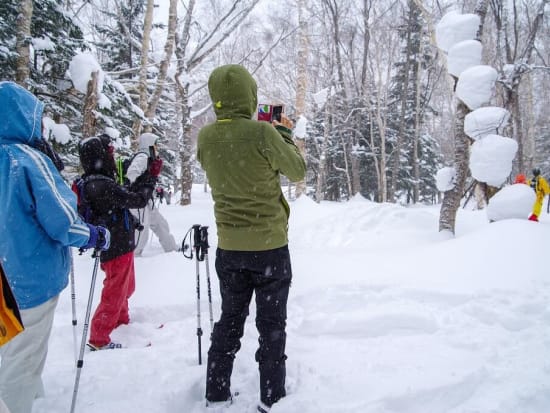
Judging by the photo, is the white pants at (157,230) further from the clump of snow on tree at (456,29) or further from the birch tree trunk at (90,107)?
the clump of snow on tree at (456,29)

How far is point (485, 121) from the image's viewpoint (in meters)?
5.95

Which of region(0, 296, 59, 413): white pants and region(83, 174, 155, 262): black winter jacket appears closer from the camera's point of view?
region(0, 296, 59, 413): white pants

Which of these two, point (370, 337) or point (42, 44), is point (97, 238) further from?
point (42, 44)

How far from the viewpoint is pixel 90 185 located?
11.0ft

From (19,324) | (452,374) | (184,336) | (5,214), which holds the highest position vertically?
(5,214)

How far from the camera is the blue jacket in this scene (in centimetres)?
198

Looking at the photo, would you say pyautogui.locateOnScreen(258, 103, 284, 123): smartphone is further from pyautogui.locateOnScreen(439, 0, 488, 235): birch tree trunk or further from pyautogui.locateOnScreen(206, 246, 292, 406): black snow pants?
pyautogui.locateOnScreen(439, 0, 488, 235): birch tree trunk

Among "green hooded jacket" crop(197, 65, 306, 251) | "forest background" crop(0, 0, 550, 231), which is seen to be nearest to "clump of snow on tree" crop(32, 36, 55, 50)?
"forest background" crop(0, 0, 550, 231)

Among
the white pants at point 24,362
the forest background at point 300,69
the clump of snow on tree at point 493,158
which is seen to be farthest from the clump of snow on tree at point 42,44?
the clump of snow on tree at point 493,158

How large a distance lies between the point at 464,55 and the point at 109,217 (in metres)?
6.41

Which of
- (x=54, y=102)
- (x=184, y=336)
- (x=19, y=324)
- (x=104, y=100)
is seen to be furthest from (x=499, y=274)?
(x=54, y=102)

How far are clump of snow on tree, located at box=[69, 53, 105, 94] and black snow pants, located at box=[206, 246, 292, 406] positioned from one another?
6905mm

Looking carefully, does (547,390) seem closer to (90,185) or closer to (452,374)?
(452,374)

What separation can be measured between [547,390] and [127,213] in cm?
381
